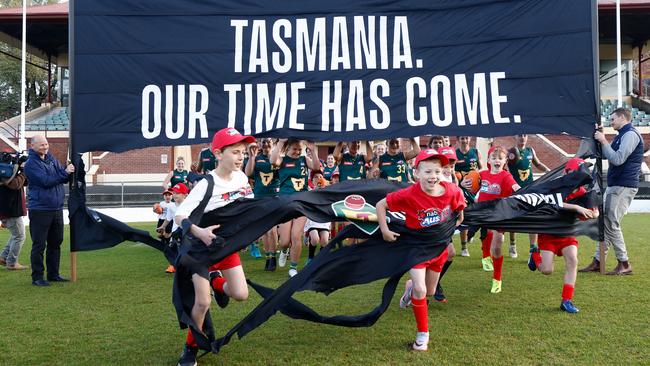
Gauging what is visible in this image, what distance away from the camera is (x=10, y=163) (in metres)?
8.65

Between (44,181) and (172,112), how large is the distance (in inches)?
78.6

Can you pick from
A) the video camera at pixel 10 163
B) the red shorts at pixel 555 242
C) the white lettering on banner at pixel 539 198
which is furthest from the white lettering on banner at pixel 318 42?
the video camera at pixel 10 163

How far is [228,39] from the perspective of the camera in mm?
8125

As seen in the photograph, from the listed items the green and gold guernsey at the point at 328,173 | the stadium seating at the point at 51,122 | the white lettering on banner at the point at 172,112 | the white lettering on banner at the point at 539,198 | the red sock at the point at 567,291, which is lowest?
the red sock at the point at 567,291

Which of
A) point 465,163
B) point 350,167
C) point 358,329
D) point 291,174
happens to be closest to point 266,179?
point 291,174

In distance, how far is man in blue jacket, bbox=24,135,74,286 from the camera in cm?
775

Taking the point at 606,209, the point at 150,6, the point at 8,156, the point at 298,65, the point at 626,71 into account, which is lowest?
the point at 606,209

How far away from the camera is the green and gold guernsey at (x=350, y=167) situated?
9.90 meters

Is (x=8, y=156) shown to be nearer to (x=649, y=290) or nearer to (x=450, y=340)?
(x=450, y=340)

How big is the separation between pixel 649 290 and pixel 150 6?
25.0 feet

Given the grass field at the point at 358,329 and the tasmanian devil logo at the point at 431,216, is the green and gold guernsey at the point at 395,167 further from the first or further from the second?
the tasmanian devil logo at the point at 431,216

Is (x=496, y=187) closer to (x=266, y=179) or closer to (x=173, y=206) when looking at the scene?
(x=266, y=179)

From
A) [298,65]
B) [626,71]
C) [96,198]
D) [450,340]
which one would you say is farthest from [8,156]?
[626,71]

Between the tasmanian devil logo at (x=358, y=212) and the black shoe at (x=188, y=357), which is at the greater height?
the tasmanian devil logo at (x=358, y=212)
